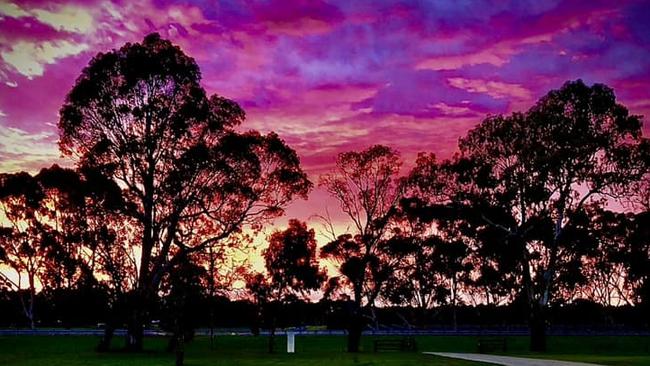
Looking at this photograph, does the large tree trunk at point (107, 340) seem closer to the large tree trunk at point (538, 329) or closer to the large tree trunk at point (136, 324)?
the large tree trunk at point (136, 324)

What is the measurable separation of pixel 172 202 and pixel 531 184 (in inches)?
1009

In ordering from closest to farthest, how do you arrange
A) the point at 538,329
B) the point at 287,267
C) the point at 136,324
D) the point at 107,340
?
1. the point at 107,340
2. the point at 136,324
3. the point at 538,329
4. the point at 287,267

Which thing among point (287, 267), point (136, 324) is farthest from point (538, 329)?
point (136, 324)

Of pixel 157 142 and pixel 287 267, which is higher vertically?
pixel 157 142

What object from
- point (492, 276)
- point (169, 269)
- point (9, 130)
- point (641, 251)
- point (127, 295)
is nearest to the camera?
point (9, 130)

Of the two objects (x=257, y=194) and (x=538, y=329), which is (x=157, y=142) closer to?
(x=257, y=194)

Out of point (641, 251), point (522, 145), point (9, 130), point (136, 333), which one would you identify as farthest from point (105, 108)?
point (641, 251)

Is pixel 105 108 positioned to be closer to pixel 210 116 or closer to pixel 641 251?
pixel 210 116

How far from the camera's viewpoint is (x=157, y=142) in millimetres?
47344

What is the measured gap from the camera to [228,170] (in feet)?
158

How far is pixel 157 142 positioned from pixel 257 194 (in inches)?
316

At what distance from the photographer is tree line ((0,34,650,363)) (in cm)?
4700

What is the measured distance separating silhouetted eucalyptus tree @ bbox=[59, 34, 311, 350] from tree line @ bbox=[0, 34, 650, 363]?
9cm

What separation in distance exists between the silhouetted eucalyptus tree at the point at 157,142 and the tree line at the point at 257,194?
0.31 ft
